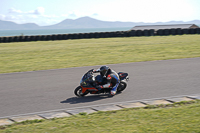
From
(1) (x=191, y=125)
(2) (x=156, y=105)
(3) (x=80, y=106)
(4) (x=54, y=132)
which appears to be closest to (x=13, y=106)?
(3) (x=80, y=106)

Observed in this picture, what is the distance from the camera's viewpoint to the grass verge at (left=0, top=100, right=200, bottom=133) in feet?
16.7

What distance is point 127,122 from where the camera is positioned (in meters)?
5.50

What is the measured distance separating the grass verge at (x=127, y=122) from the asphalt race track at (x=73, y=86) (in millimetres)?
1143

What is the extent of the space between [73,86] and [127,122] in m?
→ 4.06

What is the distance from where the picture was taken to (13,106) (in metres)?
7.17

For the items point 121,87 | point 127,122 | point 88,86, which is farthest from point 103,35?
point 127,122

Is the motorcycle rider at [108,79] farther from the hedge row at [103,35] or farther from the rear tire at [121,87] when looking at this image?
the hedge row at [103,35]

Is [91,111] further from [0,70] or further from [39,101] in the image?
[0,70]

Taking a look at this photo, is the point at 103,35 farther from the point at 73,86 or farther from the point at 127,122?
the point at 127,122

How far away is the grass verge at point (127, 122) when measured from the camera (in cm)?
509

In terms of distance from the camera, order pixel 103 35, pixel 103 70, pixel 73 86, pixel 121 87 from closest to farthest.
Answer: pixel 103 70
pixel 121 87
pixel 73 86
pixel 103 35

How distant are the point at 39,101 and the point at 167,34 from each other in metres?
28.0

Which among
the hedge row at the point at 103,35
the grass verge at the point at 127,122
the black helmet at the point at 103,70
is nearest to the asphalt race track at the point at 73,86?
the black helmet at the point at 103,70

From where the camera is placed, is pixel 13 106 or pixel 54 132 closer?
pixel 54 132
